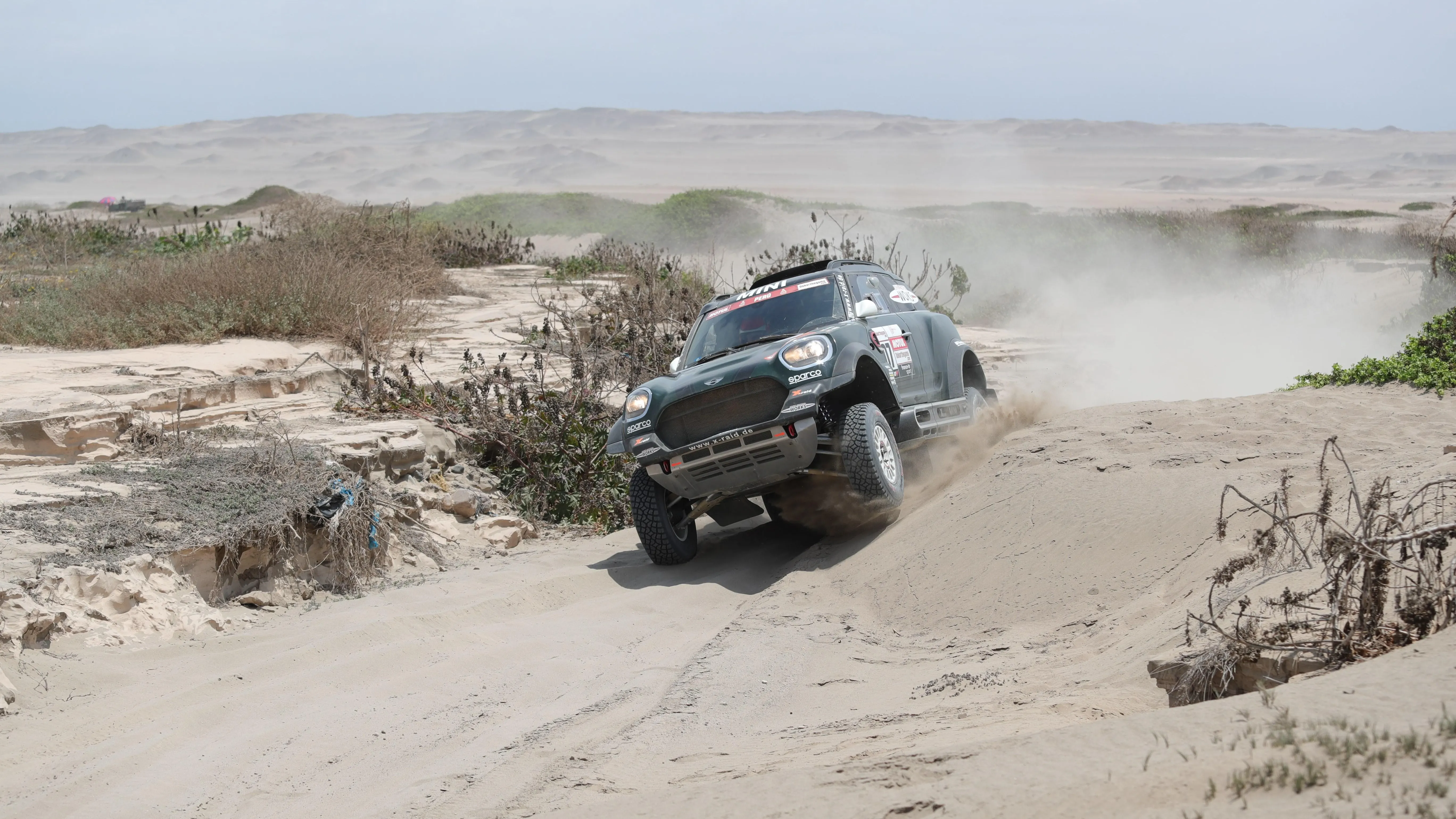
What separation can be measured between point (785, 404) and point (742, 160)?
4105 inches

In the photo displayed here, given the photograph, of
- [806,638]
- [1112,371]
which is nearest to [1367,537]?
[806,638]

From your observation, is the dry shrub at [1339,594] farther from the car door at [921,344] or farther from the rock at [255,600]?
the rock at [255,600]

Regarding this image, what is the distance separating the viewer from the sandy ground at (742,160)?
76.6 metres

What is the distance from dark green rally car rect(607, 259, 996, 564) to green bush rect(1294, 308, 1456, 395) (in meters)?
3.52

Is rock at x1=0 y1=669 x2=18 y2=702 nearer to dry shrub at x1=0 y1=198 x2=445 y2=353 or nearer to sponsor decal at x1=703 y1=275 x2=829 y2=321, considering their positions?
sponsor decal at x1=703 y1=275 x2=829 y2=321

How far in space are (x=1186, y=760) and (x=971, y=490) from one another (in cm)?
559

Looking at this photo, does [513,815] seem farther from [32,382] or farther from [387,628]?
[32,382]

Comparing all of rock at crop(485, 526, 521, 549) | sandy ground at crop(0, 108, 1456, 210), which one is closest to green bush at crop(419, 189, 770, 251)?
sandy ground at crop(0, 108, 1456, 210)

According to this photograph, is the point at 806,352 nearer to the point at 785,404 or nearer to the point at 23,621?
the point at 785,404

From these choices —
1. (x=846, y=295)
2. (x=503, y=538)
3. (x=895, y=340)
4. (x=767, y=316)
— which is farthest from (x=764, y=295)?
(x=503, y=538)

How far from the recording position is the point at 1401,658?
4059mm

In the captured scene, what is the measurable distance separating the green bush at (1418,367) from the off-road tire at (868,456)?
479 centimetres

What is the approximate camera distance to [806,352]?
8711mm

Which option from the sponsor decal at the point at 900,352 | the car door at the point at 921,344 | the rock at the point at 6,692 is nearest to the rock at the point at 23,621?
the rock at the point at 6,692
